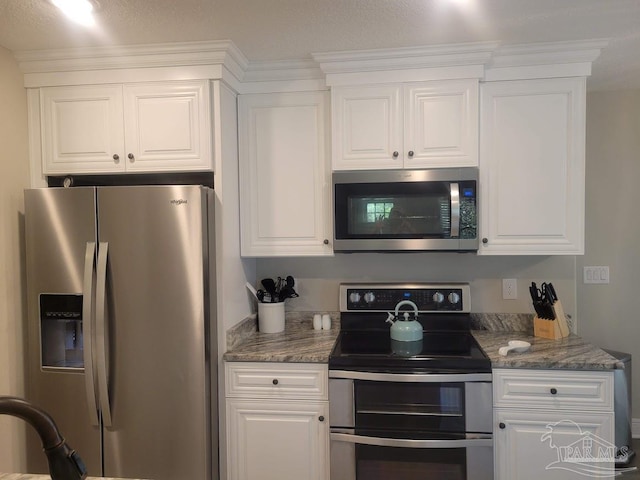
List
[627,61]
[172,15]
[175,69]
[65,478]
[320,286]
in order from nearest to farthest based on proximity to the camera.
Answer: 1. [65,478]
2. [172,15]
3. [175,69]
4. [627,61]
5. [320,286]

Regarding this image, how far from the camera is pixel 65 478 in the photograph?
2.47ft

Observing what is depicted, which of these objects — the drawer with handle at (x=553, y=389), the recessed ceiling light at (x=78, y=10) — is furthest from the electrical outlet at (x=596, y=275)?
the recessed ceiling light at (x=78, y=10)

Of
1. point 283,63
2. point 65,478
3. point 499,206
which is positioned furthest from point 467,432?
point 283,63

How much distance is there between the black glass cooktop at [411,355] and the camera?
6.99 feet

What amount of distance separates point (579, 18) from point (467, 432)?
1.87 meters

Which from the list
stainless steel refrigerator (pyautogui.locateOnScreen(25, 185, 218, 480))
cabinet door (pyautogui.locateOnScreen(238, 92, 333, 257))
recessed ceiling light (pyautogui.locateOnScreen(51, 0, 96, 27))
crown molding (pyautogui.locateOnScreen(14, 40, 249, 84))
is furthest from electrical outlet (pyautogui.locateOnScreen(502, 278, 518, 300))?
recessed ceiling light (pyautogui.locateOnScreen(51, 0, 96, 27))

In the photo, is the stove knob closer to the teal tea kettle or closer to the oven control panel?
the oven control panel

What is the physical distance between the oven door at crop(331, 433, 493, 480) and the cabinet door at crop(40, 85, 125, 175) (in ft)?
5.82

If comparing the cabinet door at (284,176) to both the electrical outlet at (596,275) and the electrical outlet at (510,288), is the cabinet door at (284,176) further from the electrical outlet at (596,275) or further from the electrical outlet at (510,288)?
the electrical outlet at (596,275)

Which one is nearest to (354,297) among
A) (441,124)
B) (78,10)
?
(441,124)

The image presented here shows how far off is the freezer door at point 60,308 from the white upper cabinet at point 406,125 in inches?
51.1

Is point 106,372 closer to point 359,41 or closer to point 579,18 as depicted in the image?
point 359,41

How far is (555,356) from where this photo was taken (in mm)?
2162

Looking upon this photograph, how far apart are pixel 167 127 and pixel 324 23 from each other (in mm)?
913
